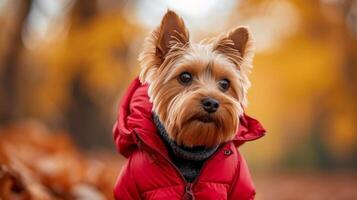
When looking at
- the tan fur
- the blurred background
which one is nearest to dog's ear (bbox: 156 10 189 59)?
the tan fur

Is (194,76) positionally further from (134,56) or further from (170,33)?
(134,56)

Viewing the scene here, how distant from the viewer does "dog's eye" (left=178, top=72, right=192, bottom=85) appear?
176 inches

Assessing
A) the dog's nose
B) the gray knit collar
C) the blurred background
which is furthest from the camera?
the blurred background

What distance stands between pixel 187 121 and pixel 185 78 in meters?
0.34

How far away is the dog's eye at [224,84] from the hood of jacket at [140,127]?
0.39 metres

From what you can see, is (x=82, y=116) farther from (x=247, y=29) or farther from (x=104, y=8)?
(x=247, y=29)

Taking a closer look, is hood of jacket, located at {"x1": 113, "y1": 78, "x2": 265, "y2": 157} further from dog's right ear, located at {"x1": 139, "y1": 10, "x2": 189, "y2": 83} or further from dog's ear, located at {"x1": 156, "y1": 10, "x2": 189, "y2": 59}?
dog's ear, located at {"x1": 156, "y1": 10, "x2": 189, "y2": 59}

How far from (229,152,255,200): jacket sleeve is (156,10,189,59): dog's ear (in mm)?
1002

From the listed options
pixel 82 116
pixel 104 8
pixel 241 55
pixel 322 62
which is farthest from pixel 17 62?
pixel 241 55

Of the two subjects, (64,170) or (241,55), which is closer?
(241,55)

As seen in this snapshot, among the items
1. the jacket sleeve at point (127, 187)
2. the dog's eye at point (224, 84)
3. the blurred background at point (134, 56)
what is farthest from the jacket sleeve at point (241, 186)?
the blurred background at point (134, 56)

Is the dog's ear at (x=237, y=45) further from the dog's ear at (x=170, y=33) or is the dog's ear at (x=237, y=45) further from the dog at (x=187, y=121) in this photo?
the dog's ear at (x=170, y=33)

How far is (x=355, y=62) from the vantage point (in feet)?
55.4

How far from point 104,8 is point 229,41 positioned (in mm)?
10461
